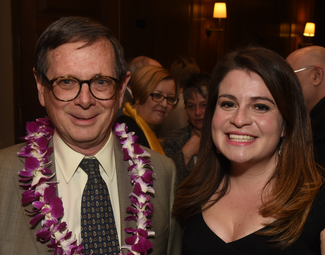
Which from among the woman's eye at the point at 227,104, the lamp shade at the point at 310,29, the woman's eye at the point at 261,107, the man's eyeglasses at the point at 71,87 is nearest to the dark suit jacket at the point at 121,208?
the man's eyeglasses at the point at 71,87

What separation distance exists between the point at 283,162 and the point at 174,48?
4.18m

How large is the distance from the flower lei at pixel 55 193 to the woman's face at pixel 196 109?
134 cm

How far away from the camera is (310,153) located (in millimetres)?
1626

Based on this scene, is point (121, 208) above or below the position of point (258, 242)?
above

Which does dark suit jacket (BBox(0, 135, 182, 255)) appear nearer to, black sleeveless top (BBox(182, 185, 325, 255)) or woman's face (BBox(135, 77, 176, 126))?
black sleeveless top (BBox(182, 185, 325, 255))

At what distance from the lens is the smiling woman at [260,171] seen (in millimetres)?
1488

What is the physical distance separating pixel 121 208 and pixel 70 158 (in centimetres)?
31

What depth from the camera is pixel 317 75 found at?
9.32 ft

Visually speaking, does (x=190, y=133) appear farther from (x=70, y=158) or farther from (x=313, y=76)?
(x=70, y=158)

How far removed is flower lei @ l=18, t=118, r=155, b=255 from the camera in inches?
52.1

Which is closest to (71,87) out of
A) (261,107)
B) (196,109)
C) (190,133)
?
(261,107)

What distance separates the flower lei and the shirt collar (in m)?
0.04

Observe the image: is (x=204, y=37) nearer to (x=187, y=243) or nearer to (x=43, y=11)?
(x=43, y=11)

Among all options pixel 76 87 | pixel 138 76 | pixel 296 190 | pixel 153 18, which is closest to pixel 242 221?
pixel 296 190
